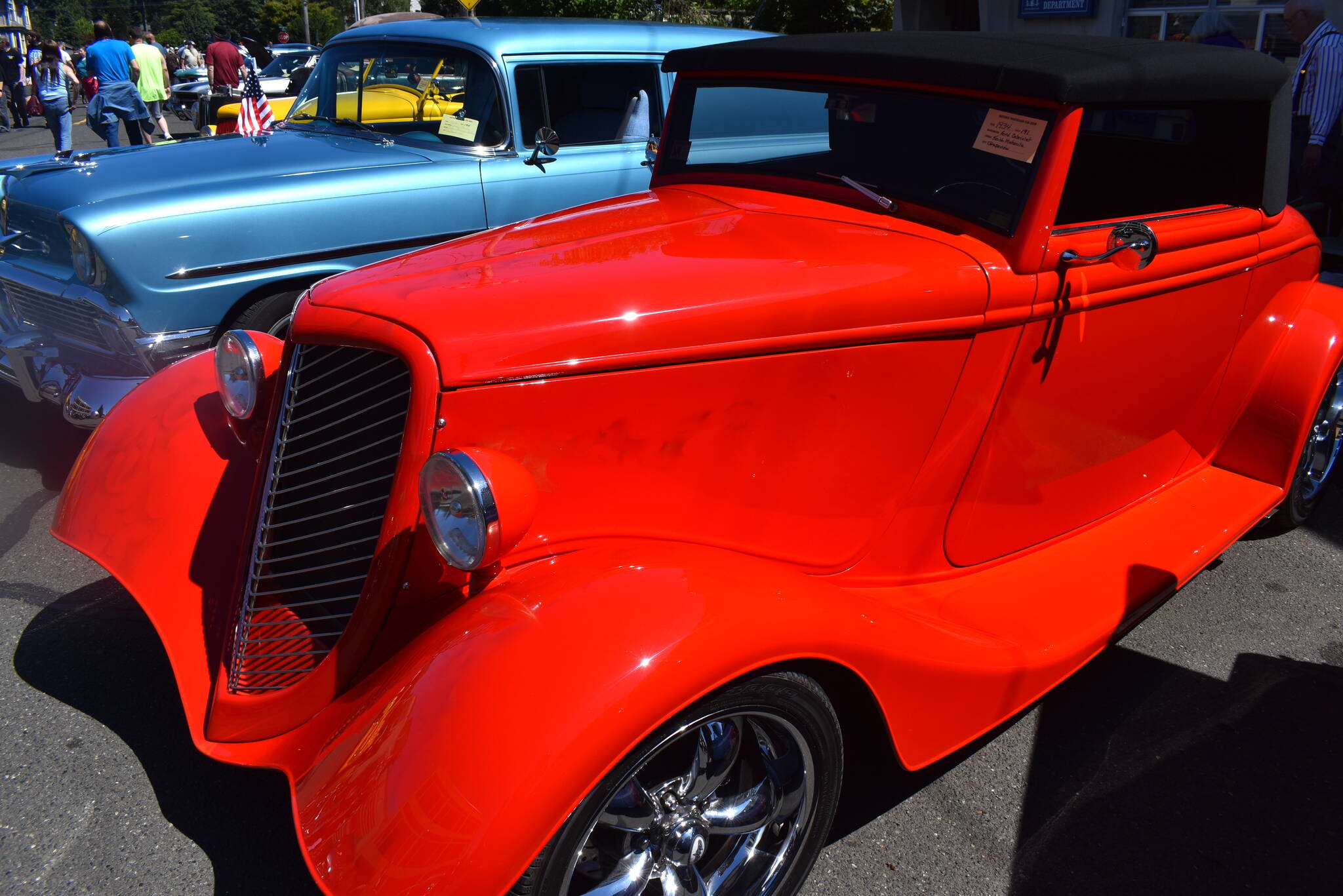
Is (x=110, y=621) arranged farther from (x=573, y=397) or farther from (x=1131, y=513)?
(x=1131, y=513)

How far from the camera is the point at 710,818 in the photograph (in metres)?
1.87

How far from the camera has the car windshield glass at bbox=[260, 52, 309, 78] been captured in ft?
47.6

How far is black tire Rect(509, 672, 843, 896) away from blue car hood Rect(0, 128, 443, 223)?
3.16 metres

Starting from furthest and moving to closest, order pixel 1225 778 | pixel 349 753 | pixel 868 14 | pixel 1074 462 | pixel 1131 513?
pixel 868 14 → pixel 1131 513 → pixel 1074 462 → pixel 1225 778 → pixel 349 753

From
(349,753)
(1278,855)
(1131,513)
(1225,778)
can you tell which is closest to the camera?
(349,753)

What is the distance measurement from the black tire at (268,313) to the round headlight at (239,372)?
1.64 m

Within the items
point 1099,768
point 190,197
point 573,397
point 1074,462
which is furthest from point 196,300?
point 1099,768

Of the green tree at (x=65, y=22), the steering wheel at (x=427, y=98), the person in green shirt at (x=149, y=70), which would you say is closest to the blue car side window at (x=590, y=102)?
the steering wheel at (x=427, y=98)

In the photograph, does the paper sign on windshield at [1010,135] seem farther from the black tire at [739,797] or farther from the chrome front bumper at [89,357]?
the chrome front bumper at [89,357]

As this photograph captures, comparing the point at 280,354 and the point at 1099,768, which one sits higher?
the point at 280,354

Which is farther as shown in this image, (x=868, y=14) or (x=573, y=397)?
(x=868, y=14)

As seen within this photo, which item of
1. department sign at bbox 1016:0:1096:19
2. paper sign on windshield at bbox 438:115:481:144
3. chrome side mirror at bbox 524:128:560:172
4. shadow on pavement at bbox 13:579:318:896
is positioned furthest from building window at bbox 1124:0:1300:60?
shadow on pavement at bbox 13:579:318:896

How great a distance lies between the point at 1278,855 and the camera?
84.0 inches

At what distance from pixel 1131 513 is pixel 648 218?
5.61ft
